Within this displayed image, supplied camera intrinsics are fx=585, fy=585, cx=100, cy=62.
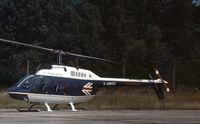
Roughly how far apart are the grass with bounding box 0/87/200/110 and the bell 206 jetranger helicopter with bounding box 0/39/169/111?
3.78ft

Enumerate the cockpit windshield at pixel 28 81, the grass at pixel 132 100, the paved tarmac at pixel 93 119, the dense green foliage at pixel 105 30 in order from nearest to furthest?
the paved tarmac at pixel 93 119, the cockpit windshield at pixel 28 81, the grass at pixel 132 100, the dense green foliage at pixel 105 30

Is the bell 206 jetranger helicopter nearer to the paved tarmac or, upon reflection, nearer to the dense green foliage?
the paved tarmac

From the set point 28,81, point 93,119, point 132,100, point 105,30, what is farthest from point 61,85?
point 105,30

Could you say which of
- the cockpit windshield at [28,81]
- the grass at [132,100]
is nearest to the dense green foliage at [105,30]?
the grass at [132,100]

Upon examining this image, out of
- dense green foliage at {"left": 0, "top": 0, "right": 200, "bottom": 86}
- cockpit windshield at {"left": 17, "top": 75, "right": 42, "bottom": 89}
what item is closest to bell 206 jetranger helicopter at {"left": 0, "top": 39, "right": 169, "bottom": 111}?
cockpit windshield at {"left": 17, "top": 75, "right": 42, "bottom": 89}

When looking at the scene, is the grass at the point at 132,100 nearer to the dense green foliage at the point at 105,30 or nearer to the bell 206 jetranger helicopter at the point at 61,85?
the bell 206 jetranger helicopter at the point at 61,85

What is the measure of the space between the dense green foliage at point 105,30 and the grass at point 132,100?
1235cm

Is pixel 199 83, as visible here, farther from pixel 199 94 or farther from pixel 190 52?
pixel 190 52

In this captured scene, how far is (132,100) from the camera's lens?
3359cm

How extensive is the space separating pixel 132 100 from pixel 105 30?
75.4 feet

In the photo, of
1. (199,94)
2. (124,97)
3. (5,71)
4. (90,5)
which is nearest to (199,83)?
(199,94)

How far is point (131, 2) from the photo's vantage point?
Result: 5966cm

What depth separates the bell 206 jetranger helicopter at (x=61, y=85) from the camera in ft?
91.6

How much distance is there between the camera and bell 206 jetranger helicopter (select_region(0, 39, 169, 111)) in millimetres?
27906
